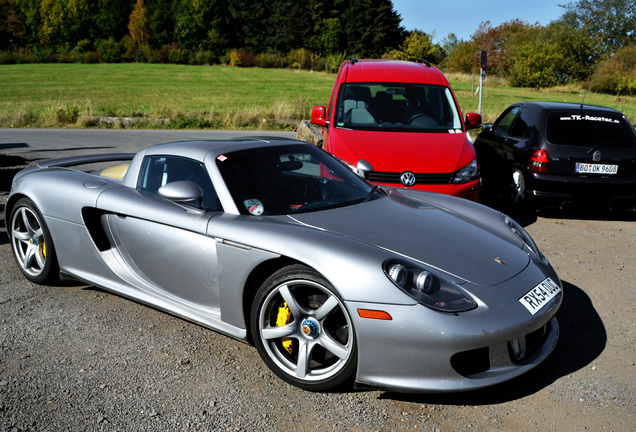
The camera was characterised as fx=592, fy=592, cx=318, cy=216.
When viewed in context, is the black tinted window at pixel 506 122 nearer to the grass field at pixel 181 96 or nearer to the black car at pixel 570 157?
the black car at pixel 570 157

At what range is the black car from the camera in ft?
23.9

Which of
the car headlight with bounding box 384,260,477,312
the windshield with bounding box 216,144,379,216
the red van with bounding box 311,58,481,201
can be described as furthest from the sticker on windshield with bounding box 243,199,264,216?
the red van with bounding box 311,58,481,201

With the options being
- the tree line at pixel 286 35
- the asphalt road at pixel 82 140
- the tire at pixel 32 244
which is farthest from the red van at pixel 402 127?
the tree line at pixel 286 35

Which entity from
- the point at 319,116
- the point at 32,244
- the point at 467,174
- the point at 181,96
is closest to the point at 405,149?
the point at 467,174

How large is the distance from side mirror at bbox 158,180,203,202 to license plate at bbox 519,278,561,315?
199cm

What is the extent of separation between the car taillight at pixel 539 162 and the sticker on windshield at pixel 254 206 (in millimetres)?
4887

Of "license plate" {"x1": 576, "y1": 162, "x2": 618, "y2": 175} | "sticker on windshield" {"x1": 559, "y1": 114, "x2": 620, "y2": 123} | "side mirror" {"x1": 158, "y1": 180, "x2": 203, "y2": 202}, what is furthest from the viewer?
"sticker on windshield" {"x1": 559, "y1": 114, "x2": 620, "y2": 123}

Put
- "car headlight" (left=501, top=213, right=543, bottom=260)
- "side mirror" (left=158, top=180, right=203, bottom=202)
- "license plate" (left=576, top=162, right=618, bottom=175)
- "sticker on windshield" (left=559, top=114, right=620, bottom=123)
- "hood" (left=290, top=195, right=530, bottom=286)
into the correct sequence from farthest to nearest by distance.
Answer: "sticker on windshield" (left=559, top=114, right=620, bottom=123) → "license plate" (left=576, top=162, right=618, bottom=175) → "car headlight" (left=501, top=213, right=543, bottom=260) → "side mirror" (left=158, top=180, right=203, bottom=202) → "hood" (left=290, top=195, right=530, bottom=286)

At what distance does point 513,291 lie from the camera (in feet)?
10.5

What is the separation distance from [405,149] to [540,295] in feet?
11.6

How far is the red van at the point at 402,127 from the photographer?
6.34m

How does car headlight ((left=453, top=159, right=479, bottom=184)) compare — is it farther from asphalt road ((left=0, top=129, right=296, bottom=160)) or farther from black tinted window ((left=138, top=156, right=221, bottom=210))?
asphalt road ((left=0, top=129, right=296, bottom=160))

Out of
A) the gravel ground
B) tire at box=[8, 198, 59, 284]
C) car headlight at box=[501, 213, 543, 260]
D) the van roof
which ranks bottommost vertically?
the gravel ground

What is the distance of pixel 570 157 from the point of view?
289 inches
